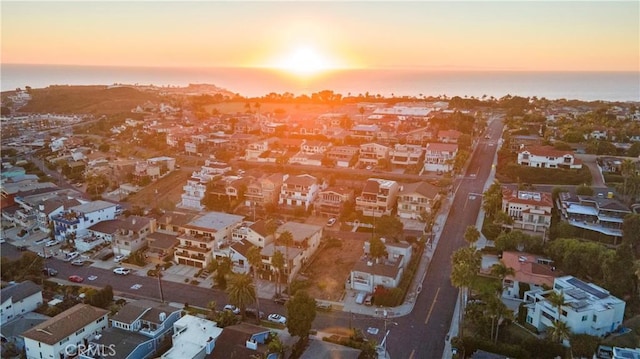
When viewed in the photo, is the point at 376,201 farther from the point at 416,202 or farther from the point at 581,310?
the point at 581,310

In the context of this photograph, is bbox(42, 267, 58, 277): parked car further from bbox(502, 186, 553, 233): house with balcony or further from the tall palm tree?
bbox(502, 186, 553, 233): house with balcony

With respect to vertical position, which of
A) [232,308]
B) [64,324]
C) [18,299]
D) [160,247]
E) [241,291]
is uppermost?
[241,291]

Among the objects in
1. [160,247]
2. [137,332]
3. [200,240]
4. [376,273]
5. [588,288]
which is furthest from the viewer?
[160,247]

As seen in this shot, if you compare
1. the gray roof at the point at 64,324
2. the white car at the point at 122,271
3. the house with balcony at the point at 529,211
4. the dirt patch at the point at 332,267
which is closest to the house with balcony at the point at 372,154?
the house with balcony at the point at 529,211

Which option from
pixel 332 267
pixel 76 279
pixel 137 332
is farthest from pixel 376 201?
pixel 76 279

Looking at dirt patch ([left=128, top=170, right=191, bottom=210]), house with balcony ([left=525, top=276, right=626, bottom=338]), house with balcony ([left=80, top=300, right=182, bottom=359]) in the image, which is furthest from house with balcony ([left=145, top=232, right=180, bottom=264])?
house with balcony ([left=525, top=276, right=626, bottom=338])

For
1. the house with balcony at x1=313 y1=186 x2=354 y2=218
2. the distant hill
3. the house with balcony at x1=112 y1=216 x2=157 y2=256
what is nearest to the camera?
the house with balcony at x1=112 y1=216 x2=157 y2=256
